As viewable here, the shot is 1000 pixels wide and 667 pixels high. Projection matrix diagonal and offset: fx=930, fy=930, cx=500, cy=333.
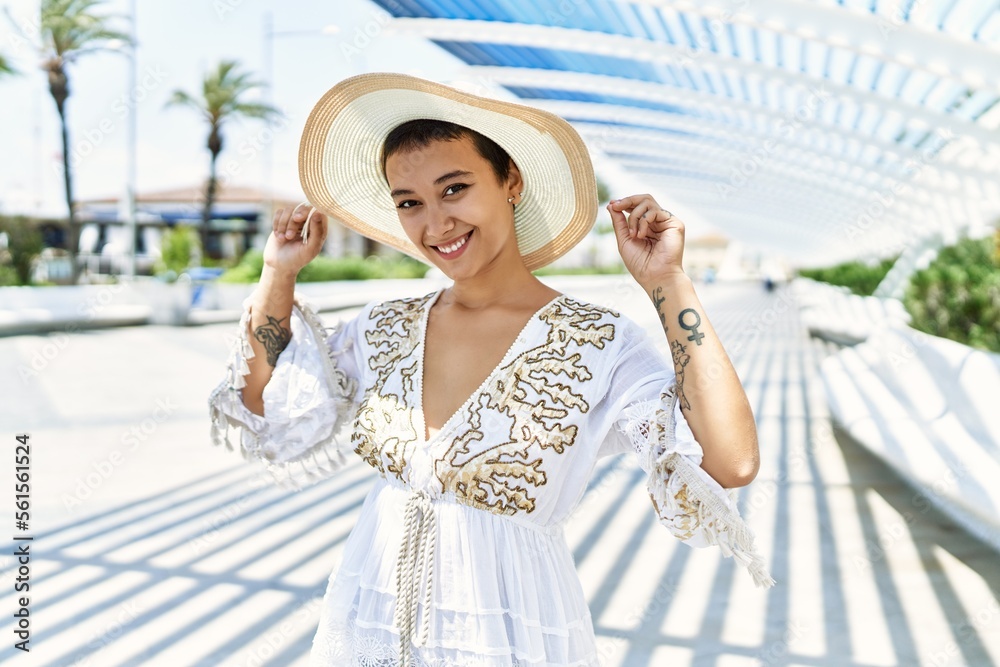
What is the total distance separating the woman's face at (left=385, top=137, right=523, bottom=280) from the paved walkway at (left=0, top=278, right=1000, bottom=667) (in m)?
2.61

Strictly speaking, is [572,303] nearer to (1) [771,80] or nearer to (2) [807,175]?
(1) [771,80]

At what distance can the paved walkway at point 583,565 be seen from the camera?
397cm

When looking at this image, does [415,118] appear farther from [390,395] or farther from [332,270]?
[332,270]

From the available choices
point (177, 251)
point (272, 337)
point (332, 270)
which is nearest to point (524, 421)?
point (272, 337)

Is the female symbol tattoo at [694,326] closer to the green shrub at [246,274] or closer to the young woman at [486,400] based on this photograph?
the young woman at [486,400]

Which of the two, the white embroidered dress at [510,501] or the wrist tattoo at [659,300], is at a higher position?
the wrist tattoo at [659,300]

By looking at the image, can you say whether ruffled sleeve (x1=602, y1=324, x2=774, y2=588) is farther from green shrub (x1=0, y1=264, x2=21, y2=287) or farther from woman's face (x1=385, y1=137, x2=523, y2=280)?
green shrub (x1=0, y1=264, x2=21, y2=287)

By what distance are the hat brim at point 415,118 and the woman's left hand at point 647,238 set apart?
0.28m

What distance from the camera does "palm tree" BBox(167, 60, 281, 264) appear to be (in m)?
34.4

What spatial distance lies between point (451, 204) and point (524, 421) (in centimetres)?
43

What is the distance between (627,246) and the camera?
170cm

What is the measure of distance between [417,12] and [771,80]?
184 inches

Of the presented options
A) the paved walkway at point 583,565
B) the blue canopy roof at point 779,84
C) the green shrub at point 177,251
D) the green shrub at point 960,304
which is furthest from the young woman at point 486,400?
the green shrub at point 177,251

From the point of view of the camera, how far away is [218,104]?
34656 millimetres
